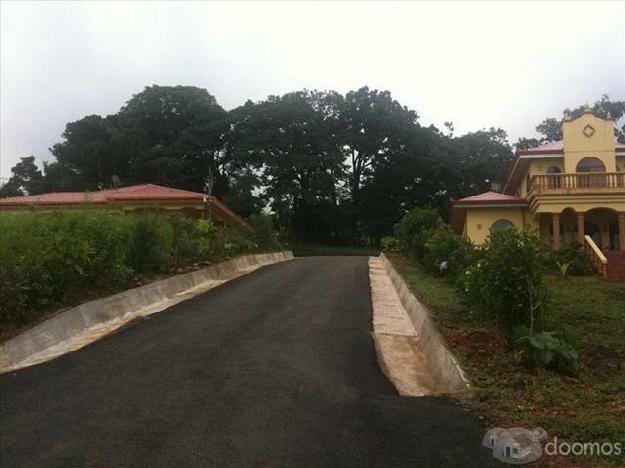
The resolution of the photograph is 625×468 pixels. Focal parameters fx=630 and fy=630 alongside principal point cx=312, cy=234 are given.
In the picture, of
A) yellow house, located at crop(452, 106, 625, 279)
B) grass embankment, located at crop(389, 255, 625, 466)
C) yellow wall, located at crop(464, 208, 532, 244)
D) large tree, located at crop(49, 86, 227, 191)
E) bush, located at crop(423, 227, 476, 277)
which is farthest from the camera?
large tree, located at crop(49, 86, 227, 191)

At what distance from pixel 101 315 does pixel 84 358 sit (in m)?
2.49

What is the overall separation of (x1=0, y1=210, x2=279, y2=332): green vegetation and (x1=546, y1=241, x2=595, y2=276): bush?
10845 mm

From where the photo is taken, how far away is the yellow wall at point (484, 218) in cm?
3092

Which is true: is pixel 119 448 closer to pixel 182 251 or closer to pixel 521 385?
pixel 521 385

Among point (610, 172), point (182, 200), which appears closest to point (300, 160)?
point (182, 200)

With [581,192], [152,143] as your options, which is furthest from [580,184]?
[152,143]

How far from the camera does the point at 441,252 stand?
54.5 ft

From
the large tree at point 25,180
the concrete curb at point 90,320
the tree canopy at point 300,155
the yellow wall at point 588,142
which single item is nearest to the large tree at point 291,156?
the tree canopy at point 300,155

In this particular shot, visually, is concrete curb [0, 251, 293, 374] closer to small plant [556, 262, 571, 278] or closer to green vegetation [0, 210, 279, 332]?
green vegetation [0, 210, 279, 332]

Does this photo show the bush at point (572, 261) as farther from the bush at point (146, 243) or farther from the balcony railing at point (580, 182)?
the bush at point (146, 243)

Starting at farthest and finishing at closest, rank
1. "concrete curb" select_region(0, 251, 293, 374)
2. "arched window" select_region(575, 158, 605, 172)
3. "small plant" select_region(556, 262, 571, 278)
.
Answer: "arched window" select_region(575, 158, 605, 172)
"small plant" select_region(556, 262, 571, 278)
"concrete curb" select_region(0, 251, 293, 374)

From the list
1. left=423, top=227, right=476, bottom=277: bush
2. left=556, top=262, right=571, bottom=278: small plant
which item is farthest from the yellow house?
left=423, top=227, right=476, bottom=277: bush

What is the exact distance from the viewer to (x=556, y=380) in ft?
21.4

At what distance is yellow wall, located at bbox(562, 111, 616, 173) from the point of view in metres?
28.4
